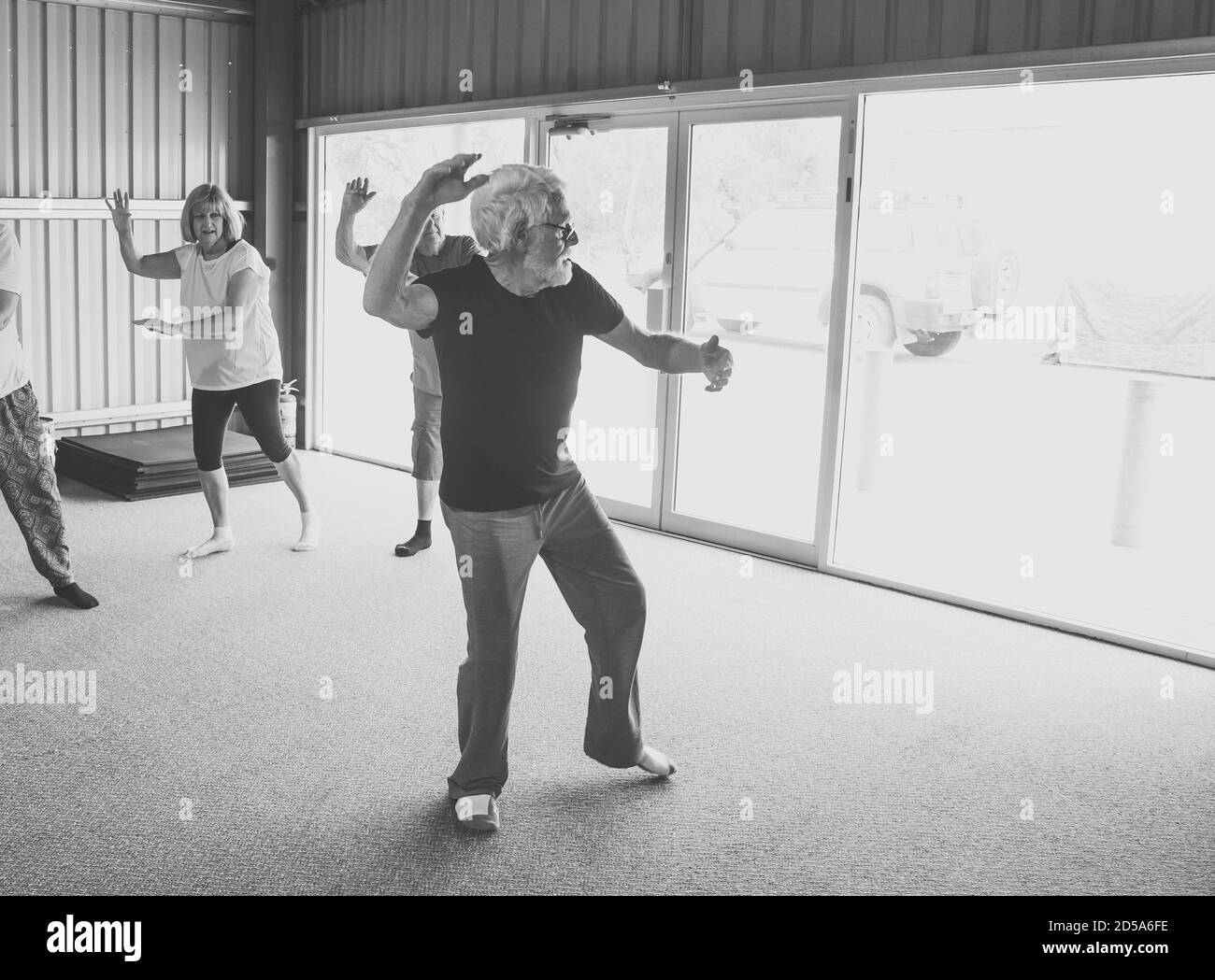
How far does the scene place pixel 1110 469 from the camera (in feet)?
22.9

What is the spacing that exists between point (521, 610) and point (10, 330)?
2.49 m

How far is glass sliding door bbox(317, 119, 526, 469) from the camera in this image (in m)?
8.18

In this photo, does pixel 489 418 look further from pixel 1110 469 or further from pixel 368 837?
pixel 1110 469

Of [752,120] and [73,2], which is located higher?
[73,2]

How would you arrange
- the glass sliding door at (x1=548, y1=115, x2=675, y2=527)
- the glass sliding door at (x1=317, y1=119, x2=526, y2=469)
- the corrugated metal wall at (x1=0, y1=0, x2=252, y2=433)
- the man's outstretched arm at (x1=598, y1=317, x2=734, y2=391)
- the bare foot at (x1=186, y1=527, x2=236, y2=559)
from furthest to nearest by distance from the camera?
the glass sliding door at (x1=317, y1=119, x2=526, y2=469) < the corrugated metal wall at (x1=0, y1=0, x2=252, y2=433) < the glass sliding door at (x1=548, y1=115, x2=675, y2=527) < the bare foot at (x1=186, y1=527, x2=236, y2=559) < the man's outstretched arm at (x1=598, y1=317, x2=734, y2=391)

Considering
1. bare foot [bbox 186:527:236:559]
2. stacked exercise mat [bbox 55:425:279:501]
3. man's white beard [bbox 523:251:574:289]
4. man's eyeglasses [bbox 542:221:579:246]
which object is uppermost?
man's eyeglasses [bbox 542:221:579:246]

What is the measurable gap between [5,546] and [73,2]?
11.8 feet

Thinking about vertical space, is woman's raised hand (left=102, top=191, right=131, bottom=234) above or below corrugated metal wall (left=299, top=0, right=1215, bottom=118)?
below

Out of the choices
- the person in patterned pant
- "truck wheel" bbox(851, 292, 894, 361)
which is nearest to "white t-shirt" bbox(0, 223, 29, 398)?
the person in patterned pant

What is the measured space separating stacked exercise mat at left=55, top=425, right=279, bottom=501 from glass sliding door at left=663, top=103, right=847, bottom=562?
2.62 metres

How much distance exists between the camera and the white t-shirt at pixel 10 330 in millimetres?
4301

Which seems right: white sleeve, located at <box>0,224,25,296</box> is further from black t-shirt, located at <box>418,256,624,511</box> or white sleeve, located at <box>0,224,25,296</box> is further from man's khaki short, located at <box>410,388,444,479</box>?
black t-shirt, located at <box>418,256,624,511</box>
